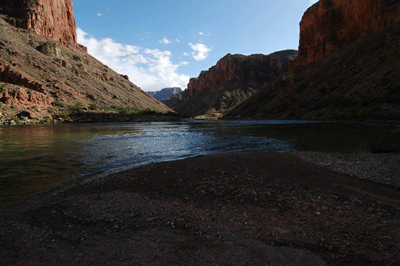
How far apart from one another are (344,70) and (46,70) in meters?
89.9

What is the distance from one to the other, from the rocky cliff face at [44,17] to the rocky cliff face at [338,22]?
11296 centimetres

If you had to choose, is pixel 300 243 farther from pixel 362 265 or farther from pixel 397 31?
pixel 397 31

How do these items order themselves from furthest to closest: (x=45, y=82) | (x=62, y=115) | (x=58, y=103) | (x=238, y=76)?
(x=238, y=76), (x=45, y=82), (x=58, y=103), (x=62, y=115)

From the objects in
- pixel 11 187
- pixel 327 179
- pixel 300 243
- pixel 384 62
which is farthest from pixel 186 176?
pixel 384 62

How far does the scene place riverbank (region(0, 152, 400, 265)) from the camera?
9.51 ft

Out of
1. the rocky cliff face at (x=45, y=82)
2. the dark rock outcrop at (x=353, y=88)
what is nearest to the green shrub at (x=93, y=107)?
the rocky cliff face at (x=45, y=82)

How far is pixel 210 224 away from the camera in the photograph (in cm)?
382

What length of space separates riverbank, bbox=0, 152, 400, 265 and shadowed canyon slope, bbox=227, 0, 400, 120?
125 ft

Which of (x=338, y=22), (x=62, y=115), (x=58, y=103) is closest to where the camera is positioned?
(x=62, y=115)

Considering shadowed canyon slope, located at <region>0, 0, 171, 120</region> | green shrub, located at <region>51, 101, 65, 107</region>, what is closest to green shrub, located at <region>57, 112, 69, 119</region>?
shadowed canyon slope, located at <region>0, 0, 171, 120</region>

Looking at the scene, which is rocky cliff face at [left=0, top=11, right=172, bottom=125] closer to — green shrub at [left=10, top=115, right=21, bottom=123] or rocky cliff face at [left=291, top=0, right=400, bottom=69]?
green shrub at [left=10, top=115, right=21, bottom=123]

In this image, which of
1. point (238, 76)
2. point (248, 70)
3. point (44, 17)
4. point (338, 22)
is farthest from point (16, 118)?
point (248, 70)

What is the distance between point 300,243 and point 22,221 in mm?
5640

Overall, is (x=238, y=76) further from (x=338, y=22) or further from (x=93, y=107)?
(x=93, y=107)
